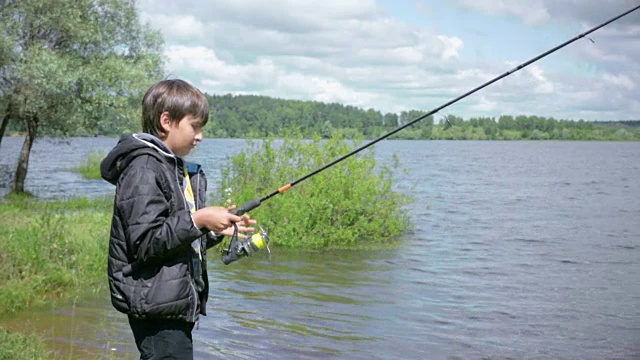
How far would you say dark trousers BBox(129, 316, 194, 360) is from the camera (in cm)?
313

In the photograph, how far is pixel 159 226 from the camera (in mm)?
3021

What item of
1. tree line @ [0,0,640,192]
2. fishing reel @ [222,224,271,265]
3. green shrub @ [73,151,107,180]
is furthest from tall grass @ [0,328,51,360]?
green shrub @ [73,151,107,180]

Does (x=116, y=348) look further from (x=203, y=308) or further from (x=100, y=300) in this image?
(x=203, y=308)

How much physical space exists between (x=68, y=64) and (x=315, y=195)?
8938mm

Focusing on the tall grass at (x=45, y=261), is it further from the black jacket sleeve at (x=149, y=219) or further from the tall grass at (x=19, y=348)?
the black jacket sleeve at (x=149, y=219)

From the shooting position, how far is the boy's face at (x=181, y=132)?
325cm

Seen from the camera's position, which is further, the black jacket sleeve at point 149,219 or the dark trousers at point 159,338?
the dark trousers at point 159,338

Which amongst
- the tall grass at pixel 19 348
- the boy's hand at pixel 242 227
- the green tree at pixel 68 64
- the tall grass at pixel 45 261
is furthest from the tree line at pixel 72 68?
the boy's hand at pixel 242 227

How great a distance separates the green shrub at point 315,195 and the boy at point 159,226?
10350mm

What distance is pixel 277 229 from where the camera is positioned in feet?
45.4

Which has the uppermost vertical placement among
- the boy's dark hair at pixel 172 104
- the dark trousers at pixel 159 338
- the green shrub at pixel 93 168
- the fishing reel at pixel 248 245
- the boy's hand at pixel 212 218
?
the boy's dark hair at pixel 172 104

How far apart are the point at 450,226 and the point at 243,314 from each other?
11958 millimetres

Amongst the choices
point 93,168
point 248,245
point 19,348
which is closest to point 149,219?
point 248,245

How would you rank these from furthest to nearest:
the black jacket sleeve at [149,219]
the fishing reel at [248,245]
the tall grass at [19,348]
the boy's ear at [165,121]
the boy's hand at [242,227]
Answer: the tall grass at [19,348], the fishing reel at [248,245], the boy's hand at [242,227], the boy's ear at [165,121], the black jacket sleeve at [149,219]
